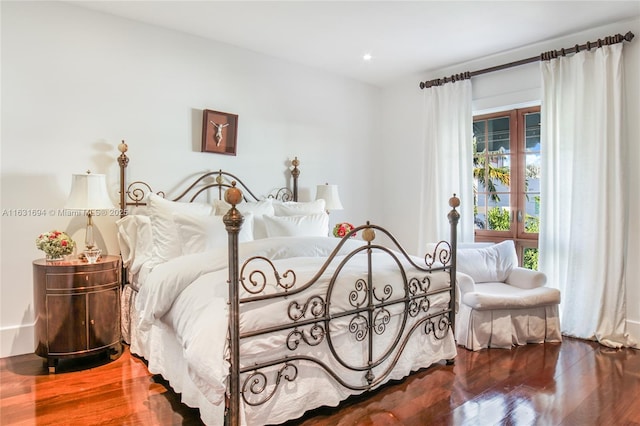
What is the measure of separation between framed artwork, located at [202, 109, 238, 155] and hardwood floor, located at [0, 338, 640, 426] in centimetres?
193

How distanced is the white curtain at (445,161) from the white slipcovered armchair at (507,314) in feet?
3.07

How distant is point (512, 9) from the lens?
316 centimetres

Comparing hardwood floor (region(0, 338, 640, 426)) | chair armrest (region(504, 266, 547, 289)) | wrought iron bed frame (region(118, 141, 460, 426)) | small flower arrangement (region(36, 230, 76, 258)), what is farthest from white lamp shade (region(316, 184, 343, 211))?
small flower arrangement (region(36, 230, 76, 258))

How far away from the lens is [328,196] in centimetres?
432

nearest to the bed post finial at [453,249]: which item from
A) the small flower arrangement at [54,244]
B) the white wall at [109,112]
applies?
the white wall at [109,112]

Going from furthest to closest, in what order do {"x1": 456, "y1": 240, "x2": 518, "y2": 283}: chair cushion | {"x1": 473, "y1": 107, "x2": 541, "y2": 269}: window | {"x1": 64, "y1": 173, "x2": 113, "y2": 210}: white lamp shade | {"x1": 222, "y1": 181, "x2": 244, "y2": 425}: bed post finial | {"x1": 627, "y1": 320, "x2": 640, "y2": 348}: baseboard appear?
{"x1": 473, "y1": 107, "x2": 541, "y2": 269}: window < {"x1": 456, "y1": 240, "x2": 518, "y2": 283}: chair cushion < {"x1": 627, "y1": 320, "x2": 640, "y2": 348}: baseboard < {"x1": 64, "y1": 173, "x2": 113, "y2": 210}: white lamp shade < {"x1": 222, "y1": 181, "x2": 244, "y2": 425}: bed post finial

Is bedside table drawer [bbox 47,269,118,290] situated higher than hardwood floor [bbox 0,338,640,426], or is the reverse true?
bedside table drawer [bbox 47,269,118,290]

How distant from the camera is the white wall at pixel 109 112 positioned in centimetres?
294

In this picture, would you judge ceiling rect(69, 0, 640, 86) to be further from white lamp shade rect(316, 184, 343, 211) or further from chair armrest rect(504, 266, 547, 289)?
chair armrest rect(504, 266, 547, 289)

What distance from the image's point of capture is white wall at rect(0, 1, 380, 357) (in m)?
2.94

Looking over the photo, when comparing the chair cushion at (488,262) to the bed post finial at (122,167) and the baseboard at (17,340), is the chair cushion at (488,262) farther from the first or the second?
the baseboard at (17,340)

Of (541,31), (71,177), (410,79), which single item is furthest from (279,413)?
(410,79)

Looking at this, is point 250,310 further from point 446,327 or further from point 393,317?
point 446,327

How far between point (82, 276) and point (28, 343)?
0.81 metres
